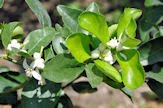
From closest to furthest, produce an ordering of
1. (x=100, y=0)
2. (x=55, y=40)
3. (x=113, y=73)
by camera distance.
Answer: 1. (x=113, y=73)
2. (x=55, y=40)
3. (x=100, y=0)

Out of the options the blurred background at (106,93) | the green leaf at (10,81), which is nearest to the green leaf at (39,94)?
the green leaf at (10,81)

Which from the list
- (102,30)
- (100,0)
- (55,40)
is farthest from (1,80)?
(100,0)

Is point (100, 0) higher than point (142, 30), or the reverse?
point (142, 30)

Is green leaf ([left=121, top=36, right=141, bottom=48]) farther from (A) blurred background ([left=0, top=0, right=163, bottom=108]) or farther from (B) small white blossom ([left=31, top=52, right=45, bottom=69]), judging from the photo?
(A) blurred background ([left=0, top=0, right=163, bottom=108])

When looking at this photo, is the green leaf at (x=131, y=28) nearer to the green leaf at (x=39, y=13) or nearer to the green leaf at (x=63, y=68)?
the green leaf at (x=63, y=68)

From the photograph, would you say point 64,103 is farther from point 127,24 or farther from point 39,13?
point 127,24

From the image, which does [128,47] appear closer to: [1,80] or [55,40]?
[55,40]

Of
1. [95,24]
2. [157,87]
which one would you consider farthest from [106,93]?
[95,24]
